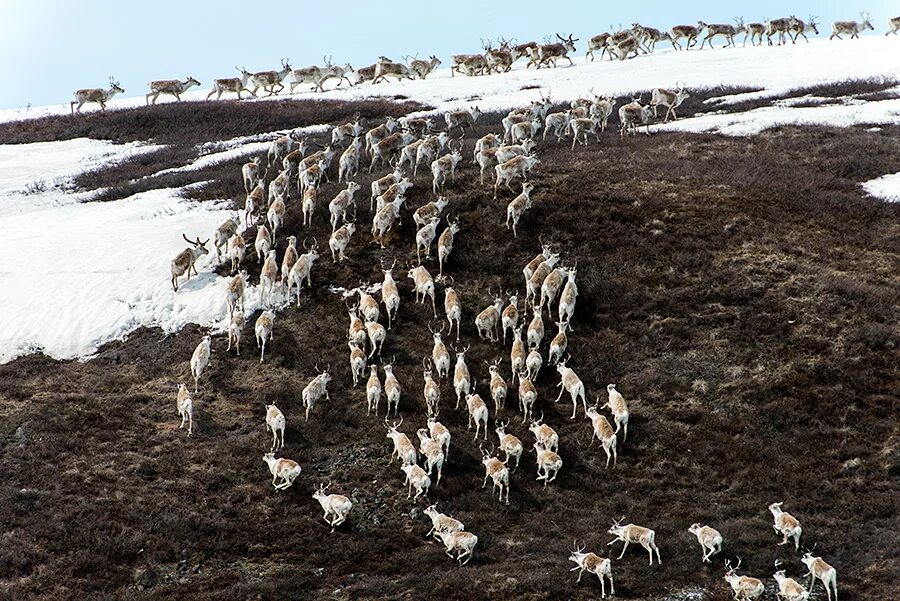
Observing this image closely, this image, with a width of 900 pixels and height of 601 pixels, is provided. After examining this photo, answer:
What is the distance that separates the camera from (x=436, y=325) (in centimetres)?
2358

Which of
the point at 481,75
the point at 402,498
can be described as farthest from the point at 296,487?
the point at 481,75

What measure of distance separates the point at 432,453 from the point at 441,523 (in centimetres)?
207

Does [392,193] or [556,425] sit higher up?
[392,193]

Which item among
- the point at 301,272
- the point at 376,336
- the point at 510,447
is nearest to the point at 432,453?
the point at 510,447

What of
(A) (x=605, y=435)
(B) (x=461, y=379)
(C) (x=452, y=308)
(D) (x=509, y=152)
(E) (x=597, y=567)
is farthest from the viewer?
(D) (x=509, y=152)

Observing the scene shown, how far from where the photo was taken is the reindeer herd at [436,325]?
17625 mm

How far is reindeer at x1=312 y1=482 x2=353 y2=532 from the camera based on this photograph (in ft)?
56.1

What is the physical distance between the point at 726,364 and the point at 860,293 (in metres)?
4.02

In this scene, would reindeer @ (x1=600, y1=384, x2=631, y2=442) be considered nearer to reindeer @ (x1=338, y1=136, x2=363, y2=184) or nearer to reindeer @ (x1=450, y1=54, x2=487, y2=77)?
reindeer @ (x1=338, y1=136, x2=363, y2=184)

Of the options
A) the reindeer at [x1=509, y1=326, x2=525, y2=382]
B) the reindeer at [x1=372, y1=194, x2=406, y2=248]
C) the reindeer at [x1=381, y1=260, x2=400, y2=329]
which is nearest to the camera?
the reindeer at [x1=509, y1=326, x2=525, y2=382]

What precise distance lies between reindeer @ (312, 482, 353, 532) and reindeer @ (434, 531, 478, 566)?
195 cm

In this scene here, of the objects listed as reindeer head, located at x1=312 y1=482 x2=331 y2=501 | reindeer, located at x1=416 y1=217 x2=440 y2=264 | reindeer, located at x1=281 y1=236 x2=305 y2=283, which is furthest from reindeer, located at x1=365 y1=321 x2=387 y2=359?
reindeer head, located at x1=312 y1=482 x2=331 y2=501

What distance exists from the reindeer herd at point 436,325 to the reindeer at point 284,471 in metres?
0.03

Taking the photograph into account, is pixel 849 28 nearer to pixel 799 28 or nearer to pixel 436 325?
pixel 799 28
